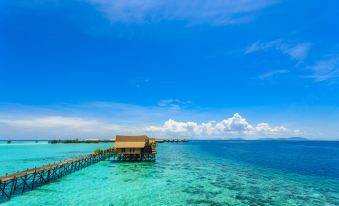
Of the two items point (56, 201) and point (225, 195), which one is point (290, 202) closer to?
point (225, 195)

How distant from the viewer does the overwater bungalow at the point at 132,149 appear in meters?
48.5

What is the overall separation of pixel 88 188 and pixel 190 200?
12354mm

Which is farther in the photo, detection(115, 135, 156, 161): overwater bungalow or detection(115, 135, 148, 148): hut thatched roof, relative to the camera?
detection(115, 135, 148, 148): hut thatched roof

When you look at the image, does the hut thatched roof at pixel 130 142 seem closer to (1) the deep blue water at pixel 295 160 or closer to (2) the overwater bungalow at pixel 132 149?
(2) the overwater bungalow at pixel 132 149

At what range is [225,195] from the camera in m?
23.7

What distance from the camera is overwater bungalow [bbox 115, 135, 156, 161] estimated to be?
4847cm

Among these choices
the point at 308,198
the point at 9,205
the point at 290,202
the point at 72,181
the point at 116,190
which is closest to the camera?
the point at 9,205

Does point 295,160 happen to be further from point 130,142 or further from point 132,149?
point 130,142

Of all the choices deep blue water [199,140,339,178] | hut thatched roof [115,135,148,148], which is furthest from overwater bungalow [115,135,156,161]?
deep blue water [199,140,339,178]

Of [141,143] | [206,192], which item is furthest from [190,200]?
[141,143]

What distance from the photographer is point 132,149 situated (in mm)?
48750

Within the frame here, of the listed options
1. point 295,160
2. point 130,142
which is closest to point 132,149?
point 130,142

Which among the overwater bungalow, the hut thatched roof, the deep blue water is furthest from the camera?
the hut thatched roof

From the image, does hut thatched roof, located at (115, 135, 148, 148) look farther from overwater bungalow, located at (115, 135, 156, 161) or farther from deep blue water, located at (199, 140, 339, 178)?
deep blue water, located at (199, 140, 339, 178)
